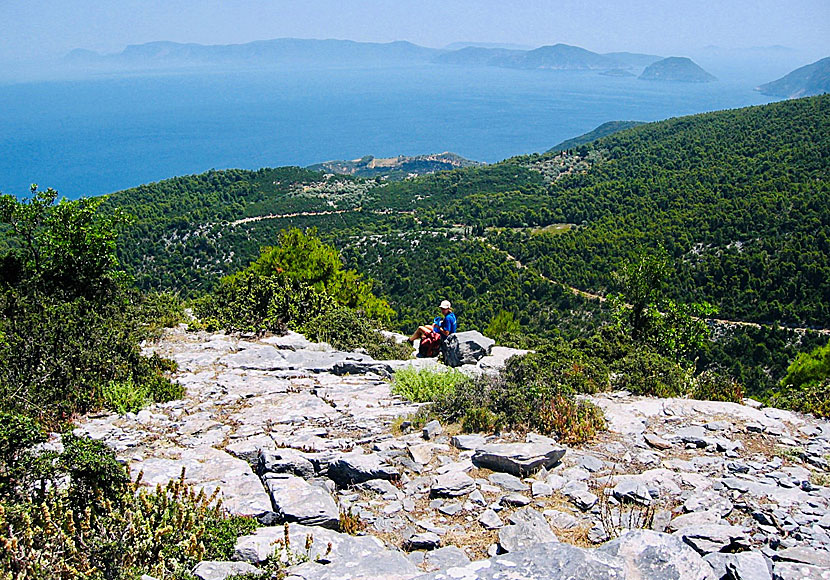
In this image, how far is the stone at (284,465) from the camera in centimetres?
531

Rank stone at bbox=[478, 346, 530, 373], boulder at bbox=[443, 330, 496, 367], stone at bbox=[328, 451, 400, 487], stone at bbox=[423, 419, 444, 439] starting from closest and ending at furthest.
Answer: stone at bbox=[328, 451, 400, 487] < stone at bbox=[423, 419, 444, 439] < stone at bbox=[478, 346, 530, 373] < boulder at bbox=[443, 330, 496, 367]

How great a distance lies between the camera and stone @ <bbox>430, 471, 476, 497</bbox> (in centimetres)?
504

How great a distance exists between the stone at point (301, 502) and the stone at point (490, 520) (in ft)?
3.91

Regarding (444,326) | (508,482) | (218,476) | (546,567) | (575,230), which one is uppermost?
(546,567)

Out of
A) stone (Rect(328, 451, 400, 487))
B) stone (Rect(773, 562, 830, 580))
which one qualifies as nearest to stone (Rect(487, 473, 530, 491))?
stone (Rect(328, 451, 400, 487))

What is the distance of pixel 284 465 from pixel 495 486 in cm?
205

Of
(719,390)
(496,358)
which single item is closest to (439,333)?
(496,358)

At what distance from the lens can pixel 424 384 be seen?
334 inches

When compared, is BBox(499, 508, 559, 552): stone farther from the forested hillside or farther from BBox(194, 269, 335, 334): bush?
the forested hillside

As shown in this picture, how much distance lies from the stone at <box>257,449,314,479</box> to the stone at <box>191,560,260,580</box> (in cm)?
174

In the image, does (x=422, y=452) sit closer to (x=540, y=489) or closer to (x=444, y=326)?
(x=540, y=489)

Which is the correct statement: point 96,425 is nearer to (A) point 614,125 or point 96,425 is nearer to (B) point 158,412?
(B) point 158,412

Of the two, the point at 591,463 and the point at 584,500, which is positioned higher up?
Answer: the point at 584,500

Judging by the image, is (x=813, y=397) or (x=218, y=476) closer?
(x=218, y=476)
